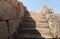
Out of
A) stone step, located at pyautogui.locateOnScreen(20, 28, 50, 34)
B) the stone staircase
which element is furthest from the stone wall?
stone step, located at pyautogui.locateOnScreen(20, 28, 50, 34)

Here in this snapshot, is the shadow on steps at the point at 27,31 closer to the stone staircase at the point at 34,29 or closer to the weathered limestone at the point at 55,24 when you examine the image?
the stone staircase at the point at 34,29

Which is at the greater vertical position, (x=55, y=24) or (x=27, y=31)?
(x=55, y=24)

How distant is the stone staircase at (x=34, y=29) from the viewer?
468 cm

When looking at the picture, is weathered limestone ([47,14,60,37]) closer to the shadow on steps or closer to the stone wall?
the stone wall

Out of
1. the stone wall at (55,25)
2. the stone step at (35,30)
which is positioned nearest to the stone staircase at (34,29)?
the stone step at (35,30)

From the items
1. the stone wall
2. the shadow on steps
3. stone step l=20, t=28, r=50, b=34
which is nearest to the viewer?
the stone wall

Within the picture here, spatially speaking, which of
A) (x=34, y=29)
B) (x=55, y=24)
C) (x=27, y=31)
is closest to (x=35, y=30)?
(x=34, y=29)

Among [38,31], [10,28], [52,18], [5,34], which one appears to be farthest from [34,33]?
[5,34]

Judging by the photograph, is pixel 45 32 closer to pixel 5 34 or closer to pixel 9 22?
pixel 9 22

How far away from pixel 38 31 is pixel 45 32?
0.26 m

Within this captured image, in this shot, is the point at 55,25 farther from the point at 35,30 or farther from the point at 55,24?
the point at 35,30

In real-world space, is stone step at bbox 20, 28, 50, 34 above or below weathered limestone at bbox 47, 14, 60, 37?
below

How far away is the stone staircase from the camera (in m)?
4.68

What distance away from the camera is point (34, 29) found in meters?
5.07
